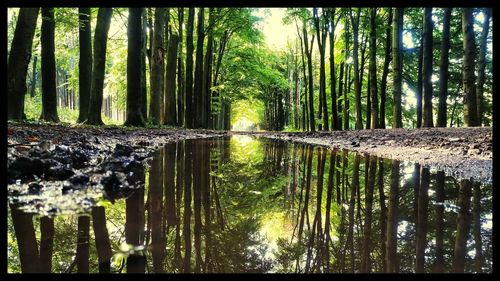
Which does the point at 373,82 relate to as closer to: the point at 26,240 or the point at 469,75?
the point at 469,75

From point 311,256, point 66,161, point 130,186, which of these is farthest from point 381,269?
point 66,161

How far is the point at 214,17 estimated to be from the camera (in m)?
21.2

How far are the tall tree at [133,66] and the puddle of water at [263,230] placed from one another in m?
9.66

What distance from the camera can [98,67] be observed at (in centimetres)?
1234

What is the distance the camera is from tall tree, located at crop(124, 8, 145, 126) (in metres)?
12.2

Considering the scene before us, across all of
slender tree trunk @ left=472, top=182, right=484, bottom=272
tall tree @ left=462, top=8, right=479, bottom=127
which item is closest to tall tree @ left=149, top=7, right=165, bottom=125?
tall tree @ left=462, top=8, right=479, bottom=127

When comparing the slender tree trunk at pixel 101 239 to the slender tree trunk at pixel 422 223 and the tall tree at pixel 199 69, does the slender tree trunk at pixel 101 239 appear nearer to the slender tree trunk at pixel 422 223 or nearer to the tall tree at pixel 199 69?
the slender tree trunk at pixel 422 223

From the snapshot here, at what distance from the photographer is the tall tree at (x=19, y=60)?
9211 millimetres

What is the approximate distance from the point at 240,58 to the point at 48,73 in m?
20.7

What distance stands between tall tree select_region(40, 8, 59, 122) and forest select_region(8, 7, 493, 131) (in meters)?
0.03

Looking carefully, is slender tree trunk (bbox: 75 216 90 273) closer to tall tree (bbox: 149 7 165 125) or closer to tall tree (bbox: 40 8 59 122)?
tall tree (bbox: 40 8 59 122)

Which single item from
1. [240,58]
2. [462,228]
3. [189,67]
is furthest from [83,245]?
[240,58]
